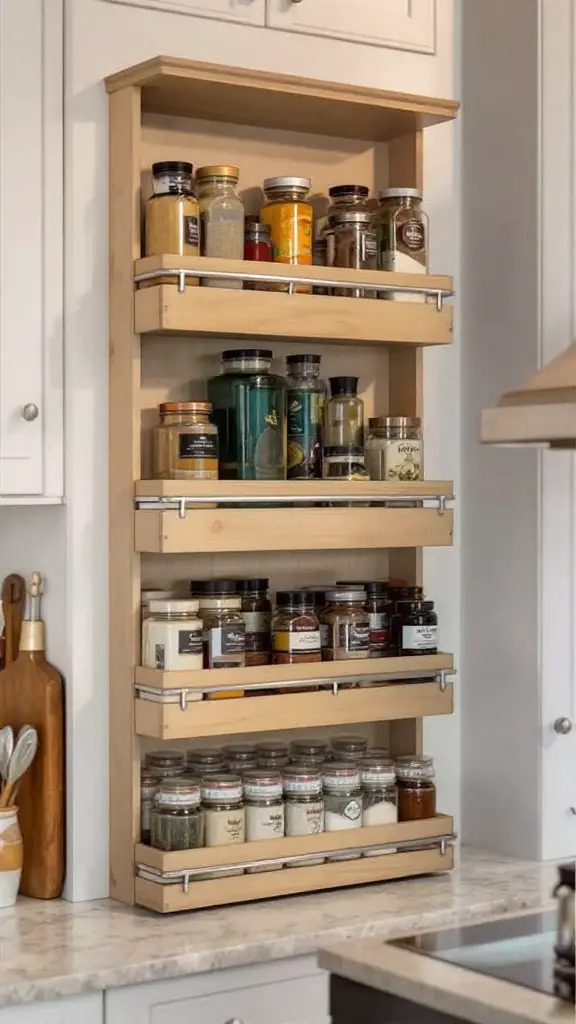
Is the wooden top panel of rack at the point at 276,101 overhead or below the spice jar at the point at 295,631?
overhead

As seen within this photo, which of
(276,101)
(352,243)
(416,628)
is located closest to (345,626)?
(416,628)

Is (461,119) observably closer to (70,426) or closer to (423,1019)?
(70,426)

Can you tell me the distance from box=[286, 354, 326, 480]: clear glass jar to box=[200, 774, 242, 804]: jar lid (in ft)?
1.74

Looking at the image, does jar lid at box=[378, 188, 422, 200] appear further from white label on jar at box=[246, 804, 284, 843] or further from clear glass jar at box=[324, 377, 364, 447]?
white label on jar at box=[246, 804, 284, 843]

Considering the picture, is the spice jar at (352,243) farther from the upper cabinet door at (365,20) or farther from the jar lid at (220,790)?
the jar lid at (220,790)

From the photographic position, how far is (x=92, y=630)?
2.56 meters

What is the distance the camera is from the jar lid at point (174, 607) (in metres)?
2.47

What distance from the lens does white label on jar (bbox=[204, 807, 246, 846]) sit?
8.20 feet

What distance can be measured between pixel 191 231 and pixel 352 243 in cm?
32

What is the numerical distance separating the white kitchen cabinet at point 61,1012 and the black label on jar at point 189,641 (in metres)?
0.55

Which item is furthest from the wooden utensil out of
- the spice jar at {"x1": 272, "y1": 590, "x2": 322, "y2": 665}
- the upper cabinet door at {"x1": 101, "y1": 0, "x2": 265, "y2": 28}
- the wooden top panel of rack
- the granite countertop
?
the upper cabinet door at {"x1": 101, "y1": 0, "x2": 265, "y2": 28}

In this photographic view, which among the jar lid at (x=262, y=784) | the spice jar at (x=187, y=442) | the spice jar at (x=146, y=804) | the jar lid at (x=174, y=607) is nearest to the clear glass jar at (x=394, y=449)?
the spice jar at (x=187, y=442)

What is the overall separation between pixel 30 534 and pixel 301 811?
26.1 inches

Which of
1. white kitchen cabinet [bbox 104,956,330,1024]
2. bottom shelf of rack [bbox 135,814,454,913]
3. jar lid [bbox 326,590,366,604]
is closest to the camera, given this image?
white kitchen cabinet [bbox 104,956,330,1024]
